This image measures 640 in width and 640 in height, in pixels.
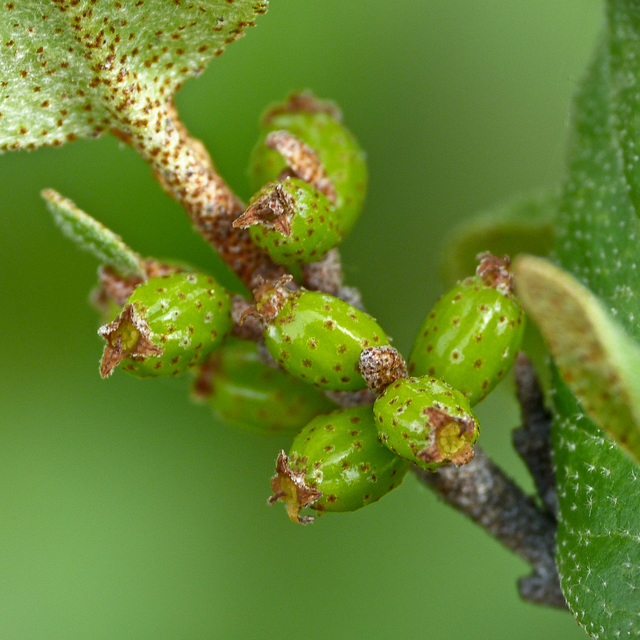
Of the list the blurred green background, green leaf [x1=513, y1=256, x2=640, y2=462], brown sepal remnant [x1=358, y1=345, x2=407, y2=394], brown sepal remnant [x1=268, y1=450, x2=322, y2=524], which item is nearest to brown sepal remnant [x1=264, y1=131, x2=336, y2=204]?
brown sepal remnant [x1=358, y1=345, x2=407, y2=394]

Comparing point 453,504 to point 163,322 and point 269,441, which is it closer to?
point 163,322

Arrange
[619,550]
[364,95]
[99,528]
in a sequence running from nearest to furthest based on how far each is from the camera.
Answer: [619,550], [99,528], [364,95]

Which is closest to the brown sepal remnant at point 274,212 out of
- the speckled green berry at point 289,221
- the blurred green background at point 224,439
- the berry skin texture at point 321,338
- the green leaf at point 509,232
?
the speckled green berry at point 289,221

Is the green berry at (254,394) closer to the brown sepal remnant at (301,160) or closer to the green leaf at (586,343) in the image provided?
the brown sepal remnant at (301,160)

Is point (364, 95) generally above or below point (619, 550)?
above

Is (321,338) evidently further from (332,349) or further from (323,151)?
(323,151)

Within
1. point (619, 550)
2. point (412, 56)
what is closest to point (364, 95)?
point (412, 56)

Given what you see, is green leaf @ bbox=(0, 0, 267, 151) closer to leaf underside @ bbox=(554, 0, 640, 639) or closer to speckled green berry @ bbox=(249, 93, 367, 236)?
speckled green berry @ bbox=(249, 93, 367, 236)
